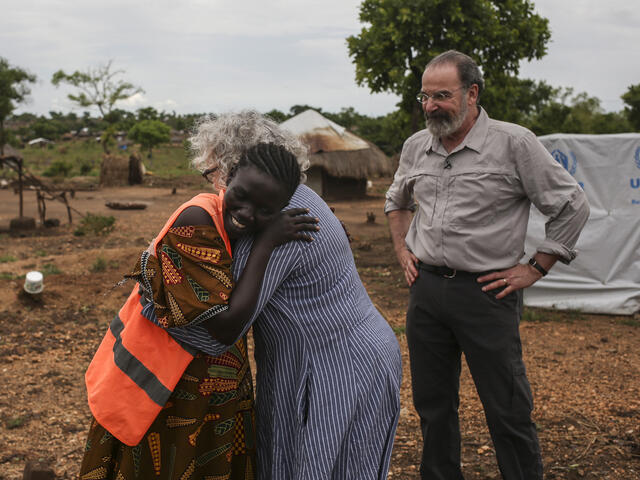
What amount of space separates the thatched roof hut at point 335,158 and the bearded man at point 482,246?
45.2 feet

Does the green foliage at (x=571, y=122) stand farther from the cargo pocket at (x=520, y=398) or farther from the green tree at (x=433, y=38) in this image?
the cargo pocket at (x=520, y=398)

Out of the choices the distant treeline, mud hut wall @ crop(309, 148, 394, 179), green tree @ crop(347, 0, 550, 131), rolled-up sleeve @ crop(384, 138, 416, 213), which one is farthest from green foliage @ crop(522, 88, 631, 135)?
A: rolled-up sleeve @ crop(384, 138, 416, 213)

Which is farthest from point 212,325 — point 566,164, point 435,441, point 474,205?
point 566,164

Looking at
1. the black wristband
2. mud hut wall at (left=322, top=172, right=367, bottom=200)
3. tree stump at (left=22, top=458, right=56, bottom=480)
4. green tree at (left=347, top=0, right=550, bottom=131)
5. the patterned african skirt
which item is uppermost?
green tree at (left=347, top=0, right=550, bottom=131)

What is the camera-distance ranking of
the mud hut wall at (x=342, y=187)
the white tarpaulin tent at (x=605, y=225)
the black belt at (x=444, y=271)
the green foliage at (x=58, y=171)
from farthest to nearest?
the green foliage at (x=58, y=171), the mud hut wall at (x=342, y=187), the white tarpaulin tent at (x=605, y=225), the black belt at (x=444, y=271)

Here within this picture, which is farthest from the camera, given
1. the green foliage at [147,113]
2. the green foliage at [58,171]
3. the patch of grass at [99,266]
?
the green foliage at [147,113]

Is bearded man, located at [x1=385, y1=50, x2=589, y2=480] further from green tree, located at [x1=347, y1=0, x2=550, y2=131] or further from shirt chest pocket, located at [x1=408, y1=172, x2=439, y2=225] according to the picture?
green tree, located at [x1=347, y1=0, x2=550, y2=131]

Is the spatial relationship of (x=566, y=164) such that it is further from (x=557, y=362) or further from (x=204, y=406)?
(x=204, y=406)

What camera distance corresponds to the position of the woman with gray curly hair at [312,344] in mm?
1725

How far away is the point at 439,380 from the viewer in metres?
2.68

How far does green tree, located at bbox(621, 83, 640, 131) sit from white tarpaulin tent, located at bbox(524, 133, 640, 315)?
16381mm

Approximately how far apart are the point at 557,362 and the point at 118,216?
11245 mm

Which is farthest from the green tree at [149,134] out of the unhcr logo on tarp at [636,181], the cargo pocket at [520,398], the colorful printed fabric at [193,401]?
the colorful printed fabric at [193,401]

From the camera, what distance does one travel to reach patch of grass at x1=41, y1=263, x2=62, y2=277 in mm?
7520
